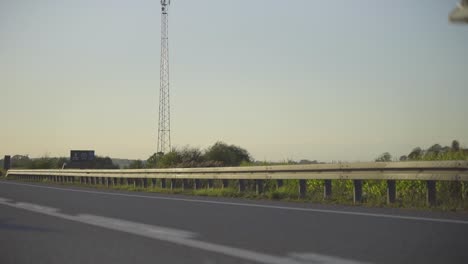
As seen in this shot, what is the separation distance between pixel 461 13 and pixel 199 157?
30.0 m

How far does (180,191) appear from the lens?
18.8 m

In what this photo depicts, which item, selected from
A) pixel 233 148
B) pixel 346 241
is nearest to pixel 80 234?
pixel 346 241

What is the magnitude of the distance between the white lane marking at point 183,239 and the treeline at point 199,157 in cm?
1618

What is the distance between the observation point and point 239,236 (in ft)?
23.9

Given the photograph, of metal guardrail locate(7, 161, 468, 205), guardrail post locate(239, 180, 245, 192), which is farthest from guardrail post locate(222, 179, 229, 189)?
guardrail post locate(239, 180, 245, 192)

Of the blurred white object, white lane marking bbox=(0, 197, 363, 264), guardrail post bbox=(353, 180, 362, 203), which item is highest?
the blurred white object

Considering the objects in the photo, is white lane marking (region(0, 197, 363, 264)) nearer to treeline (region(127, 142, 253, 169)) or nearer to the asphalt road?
the asphalt road

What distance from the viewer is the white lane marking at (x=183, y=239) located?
5.54 meters

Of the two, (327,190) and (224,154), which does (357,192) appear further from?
(224,154)

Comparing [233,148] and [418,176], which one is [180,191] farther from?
[233,148]

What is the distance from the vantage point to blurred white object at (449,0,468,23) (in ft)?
10.1

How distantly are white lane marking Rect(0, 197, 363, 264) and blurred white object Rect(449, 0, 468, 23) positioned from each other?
113 inches

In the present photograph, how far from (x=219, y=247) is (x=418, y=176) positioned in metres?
5.74

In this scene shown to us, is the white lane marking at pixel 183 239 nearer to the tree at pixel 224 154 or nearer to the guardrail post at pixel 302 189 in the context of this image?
the guardrail post at pixel 302 189
